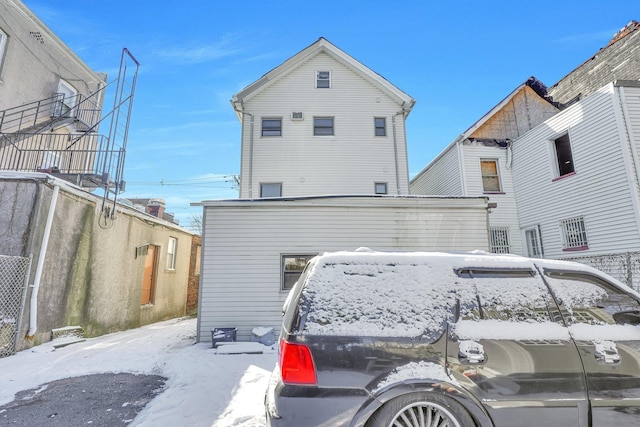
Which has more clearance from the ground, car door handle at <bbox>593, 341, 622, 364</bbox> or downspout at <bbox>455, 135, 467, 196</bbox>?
downspout at <bbox>455, 135, 467, 196</bbox>

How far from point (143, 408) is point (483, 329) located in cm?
410

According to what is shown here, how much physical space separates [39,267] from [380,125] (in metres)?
12.0

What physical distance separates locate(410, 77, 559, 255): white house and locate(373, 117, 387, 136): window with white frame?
137 inches

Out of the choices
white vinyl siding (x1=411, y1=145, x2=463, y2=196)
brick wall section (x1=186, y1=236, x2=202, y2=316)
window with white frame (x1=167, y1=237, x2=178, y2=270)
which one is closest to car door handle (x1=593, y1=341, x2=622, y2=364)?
white vinyl siding (x1=411, y1=145, x2=463, y2=196)

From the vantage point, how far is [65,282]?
7547mm

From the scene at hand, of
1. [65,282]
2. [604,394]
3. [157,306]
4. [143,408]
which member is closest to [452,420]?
[604,394]

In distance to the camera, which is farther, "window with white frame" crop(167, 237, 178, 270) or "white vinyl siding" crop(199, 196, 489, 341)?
"window with white frame" crop(167, 237, 178, 270)

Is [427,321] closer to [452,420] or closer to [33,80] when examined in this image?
[452,420]

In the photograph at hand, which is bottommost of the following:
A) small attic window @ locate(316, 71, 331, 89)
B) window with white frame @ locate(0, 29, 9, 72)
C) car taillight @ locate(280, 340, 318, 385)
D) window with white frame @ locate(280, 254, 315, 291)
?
car taillight @ locate(280, 340, 318, 385)

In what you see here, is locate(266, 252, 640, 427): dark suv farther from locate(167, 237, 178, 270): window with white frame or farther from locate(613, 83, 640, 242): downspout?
locate(167, 237, 178, 270): window with white frame

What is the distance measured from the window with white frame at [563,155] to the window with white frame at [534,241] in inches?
94.2

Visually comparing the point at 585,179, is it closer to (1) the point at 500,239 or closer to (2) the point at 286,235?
(1) the point at 500,239

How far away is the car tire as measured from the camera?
227 centimetres

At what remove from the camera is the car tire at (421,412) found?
89.2 inches
